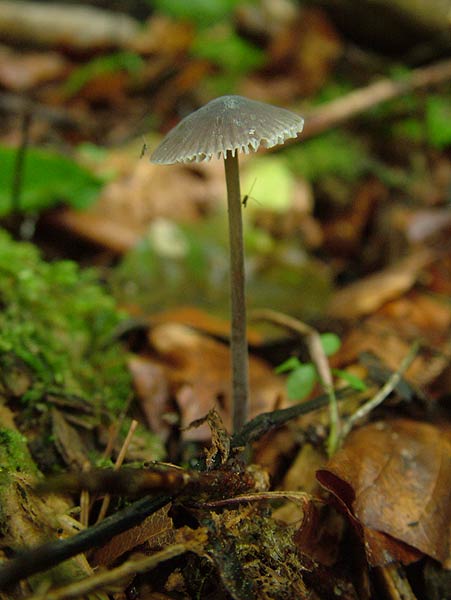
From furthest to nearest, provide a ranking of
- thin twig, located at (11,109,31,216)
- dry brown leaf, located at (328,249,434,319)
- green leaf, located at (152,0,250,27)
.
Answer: green leaf, located at (152,0,250,27) → dry brown leaf, located at (328,249,434,319) → thin twig, located at (11,109,31,216)

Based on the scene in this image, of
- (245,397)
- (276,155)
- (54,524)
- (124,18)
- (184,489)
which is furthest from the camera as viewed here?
(124,18)

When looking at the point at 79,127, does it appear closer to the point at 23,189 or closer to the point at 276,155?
the point at 276,155

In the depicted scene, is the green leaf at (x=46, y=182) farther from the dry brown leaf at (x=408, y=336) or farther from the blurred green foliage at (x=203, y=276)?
the dry brown leaf at (x=408, y=336)

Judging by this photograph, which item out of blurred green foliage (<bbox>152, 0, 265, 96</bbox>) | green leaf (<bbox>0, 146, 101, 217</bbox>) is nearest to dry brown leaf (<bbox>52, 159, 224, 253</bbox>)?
green leaf (<bbox>0, 146, 101, 217</bbox>)

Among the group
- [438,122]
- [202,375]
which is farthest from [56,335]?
[438,122]

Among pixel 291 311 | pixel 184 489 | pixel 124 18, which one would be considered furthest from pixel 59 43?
pixel 184 489

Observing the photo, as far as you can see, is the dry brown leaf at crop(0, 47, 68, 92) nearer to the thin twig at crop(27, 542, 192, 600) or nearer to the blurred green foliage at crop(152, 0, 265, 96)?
the blurred green foliage at crop(152, 0, 265, 96)

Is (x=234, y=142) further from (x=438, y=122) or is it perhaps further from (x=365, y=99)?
(x=438, y=122)
